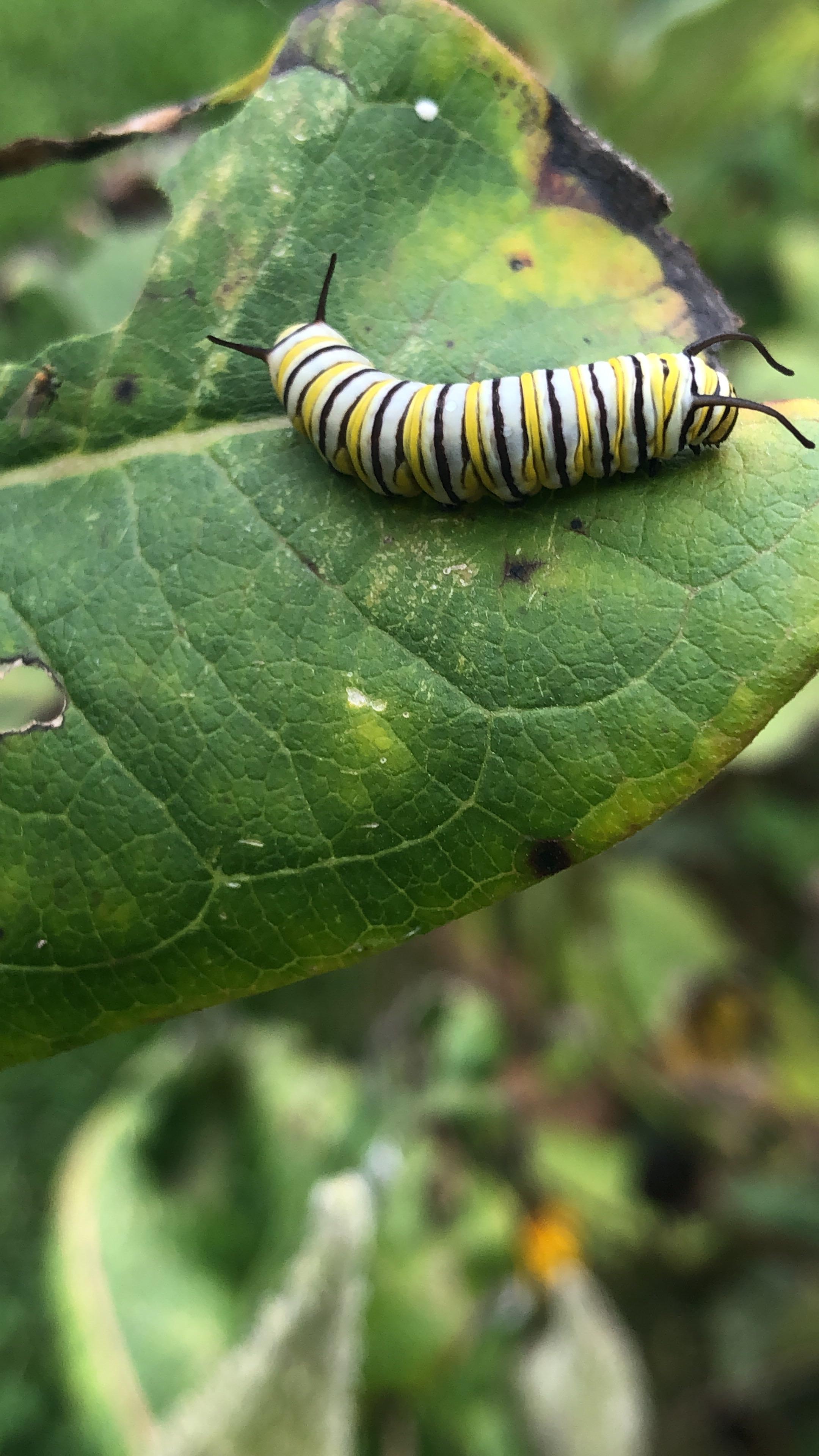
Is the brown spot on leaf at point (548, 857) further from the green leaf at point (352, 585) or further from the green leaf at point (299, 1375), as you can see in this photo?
the green leaf at point (299, 1375)

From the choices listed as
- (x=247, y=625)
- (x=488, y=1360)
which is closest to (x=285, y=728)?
(x=247, y=625)

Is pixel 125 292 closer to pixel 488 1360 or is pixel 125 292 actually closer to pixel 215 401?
pixel 215 401

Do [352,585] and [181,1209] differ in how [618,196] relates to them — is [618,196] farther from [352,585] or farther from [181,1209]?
[181,1209]

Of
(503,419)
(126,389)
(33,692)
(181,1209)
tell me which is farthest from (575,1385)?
(126,389)

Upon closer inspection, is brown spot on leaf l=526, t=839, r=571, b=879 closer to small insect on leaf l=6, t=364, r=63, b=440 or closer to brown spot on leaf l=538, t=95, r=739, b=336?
brown spot on leaf l=538, t=95, r=739, b=336

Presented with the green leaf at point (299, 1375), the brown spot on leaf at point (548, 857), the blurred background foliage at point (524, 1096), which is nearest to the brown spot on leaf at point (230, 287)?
the brown spot on leaf at point (548, 857)
